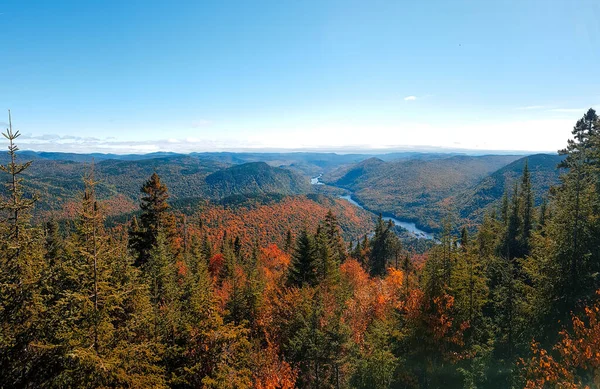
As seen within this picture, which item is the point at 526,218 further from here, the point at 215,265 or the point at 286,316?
the point at 215,265

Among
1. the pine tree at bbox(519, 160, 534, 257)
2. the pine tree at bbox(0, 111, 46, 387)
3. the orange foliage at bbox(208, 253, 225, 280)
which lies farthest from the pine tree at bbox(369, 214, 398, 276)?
the pine tree at bbox(0, 111, 46, 387)

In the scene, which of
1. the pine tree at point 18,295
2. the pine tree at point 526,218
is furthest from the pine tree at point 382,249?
the pine tree at point 18,295

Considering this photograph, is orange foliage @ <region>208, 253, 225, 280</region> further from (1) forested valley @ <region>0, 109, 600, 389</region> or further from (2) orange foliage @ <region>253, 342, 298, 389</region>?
(2) orange foliage @ <region>253, 342, 298, 389</region>

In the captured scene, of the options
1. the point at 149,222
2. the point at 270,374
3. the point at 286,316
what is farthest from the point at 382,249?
the point at 270,374

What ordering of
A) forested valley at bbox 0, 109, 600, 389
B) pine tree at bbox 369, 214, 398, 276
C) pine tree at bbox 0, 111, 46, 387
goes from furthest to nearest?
pine tree at bbox 369, 214, 398, 276 → forested valley at bbox 0, 109, 600, 389 → pine tree at bbox 0, 111, 46, 387

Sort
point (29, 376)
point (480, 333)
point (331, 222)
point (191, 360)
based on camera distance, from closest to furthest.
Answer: point (29, 376)
point (191, 360)
point (480, 333)
point (331, 222)

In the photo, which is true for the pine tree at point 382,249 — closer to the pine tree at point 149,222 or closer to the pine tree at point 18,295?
the pine tree at point 149,222

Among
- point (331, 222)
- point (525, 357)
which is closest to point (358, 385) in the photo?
point (525, 357)

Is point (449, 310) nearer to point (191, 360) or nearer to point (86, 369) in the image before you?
point (191, 360)
